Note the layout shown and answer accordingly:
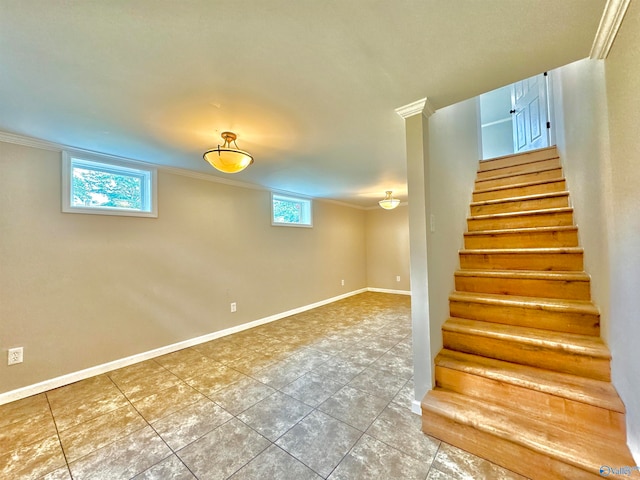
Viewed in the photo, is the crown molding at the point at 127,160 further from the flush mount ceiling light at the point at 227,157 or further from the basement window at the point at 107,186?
the flush mount ceiling light at the point at 227,157

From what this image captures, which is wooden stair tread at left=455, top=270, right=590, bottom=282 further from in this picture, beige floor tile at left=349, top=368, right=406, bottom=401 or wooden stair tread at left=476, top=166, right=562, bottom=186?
wooden stair tread at left=476, top=166, right=562, bottom=186

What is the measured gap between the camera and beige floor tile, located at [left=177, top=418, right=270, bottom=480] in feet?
4.54

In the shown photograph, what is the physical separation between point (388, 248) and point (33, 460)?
5937 millimetres

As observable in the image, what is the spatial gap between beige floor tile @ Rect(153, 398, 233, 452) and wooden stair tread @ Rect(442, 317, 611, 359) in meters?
1.84

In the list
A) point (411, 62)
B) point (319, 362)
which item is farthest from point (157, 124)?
point (319, 362)

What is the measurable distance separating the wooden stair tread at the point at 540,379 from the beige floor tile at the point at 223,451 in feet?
4.44

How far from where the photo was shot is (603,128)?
138 cm

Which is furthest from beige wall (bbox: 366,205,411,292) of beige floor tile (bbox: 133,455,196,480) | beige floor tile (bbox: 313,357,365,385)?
beige floor tile (bbox: 133,455,196,480)

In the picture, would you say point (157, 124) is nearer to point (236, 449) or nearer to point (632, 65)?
point (236, 449)

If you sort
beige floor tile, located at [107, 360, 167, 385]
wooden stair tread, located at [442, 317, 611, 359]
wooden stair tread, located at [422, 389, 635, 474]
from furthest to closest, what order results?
beige floor tile, located at [107, 360, 167, 385]
wooden stair tread, located at [442, 317, 611, 359]
wooden stair tread, located at [422, 389, 635, 474]

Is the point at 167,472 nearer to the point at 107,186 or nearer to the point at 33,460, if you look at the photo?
the point at 33,460

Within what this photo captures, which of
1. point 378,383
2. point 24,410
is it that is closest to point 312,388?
point 378,383

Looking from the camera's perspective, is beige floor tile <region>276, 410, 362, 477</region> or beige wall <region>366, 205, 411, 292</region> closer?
beige floor tile <region>276, 410, 362, 477</region>

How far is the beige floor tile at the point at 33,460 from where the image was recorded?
4.54ft
